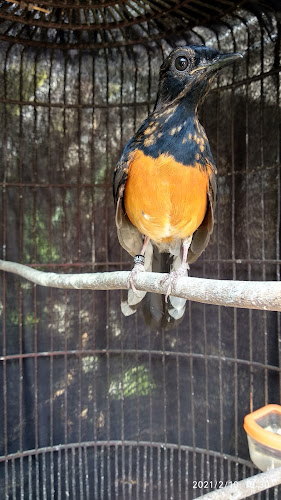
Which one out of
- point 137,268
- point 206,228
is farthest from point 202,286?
point 206,228

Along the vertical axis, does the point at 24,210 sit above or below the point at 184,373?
above

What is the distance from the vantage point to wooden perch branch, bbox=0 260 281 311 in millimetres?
926

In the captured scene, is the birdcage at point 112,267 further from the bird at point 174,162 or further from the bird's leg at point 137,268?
the bird at point 174,162

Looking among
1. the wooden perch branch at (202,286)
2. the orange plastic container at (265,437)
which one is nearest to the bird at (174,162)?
the wooden perch branch at (202,286)

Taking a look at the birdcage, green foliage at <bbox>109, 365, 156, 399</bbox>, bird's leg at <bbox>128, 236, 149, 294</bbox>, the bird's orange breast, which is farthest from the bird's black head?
green foliage at <bbox>109, 365, 156, 399</bbox>

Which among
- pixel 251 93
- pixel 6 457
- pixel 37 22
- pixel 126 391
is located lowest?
pixel 6 457

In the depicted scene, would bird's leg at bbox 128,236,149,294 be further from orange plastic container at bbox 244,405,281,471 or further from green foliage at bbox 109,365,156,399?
green foliage at bbox 109,365,156,399

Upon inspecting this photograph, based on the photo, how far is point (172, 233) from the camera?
2.16 m

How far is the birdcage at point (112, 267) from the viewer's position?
303 centimetres

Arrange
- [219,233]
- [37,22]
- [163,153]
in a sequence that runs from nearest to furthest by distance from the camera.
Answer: [163,153], [37,22], [219,233]

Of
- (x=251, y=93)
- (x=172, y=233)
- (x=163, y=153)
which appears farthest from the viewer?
(x=251, y=93)

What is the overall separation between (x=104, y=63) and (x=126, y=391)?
3.31m

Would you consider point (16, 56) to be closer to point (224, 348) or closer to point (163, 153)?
point (163, 153)

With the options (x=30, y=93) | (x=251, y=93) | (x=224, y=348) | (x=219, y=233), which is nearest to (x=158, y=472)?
(x=224, y=348)
